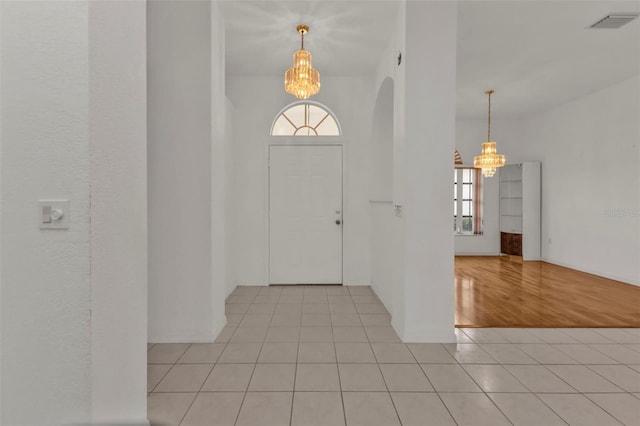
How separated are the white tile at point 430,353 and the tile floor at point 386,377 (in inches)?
0.6

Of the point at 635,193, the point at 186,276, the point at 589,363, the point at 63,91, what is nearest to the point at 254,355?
the point at 186,276

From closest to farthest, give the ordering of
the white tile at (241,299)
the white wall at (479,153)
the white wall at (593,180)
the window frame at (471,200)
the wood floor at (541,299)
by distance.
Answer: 1. the wood floor at (541,299)
2. the white tile at (241,299)
3. the white wall at (593,180)
4. the white wall at (479,153)
5. the window frame at (471,200)

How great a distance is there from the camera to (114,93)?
1.51 m

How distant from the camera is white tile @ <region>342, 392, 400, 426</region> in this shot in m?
1.81

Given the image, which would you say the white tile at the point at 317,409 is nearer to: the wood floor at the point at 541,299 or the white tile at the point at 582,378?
the white tile at the point at 582,378

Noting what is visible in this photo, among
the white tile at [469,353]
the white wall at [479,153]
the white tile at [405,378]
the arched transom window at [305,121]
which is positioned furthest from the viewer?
the white wall at [479,153]

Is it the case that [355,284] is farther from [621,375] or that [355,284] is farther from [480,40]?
[480,40]

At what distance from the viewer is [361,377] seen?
7.45 feet

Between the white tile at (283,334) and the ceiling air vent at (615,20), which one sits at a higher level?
the ceiling air vent at (615,20)

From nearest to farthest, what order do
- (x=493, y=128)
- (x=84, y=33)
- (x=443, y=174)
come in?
1. (x=84, y=33)
2. (x=443, y=174)
3. (x=493, y=128)

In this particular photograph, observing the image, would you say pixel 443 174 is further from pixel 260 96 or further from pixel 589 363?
pixel 260 96

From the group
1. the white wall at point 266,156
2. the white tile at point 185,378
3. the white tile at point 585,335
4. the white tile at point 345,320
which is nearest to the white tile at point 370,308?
the white tile at point 345,320

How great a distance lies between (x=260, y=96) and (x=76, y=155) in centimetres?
380

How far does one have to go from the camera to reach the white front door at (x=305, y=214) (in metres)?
4.87
